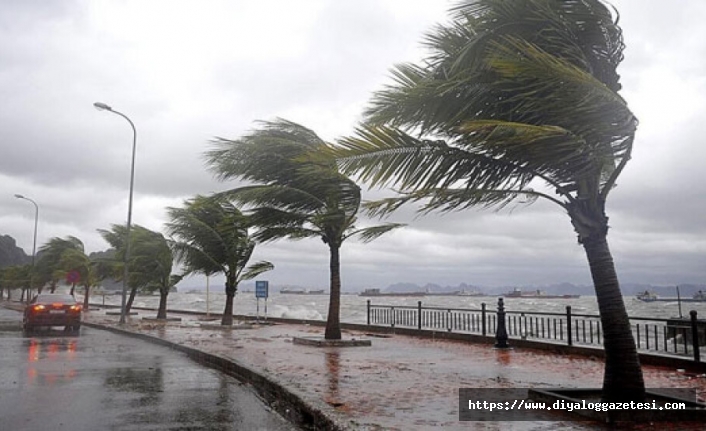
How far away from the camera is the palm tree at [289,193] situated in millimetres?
16328

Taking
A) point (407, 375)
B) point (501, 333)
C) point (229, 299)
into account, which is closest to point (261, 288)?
point (229, 299)

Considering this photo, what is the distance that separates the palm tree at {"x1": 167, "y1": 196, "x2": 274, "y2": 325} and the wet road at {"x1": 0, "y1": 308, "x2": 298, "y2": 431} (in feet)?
32.1

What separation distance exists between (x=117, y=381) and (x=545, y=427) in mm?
7051

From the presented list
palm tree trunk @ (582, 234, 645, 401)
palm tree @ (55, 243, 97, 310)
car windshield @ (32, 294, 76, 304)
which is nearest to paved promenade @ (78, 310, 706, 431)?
palm tree trunk @ (582, 234, 645, 401)

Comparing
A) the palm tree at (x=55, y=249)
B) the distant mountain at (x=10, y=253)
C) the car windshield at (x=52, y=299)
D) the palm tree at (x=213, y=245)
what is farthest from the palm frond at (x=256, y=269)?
the distant mountain at (x=10, y=253)

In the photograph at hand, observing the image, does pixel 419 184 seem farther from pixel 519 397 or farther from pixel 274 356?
pixel 274 356

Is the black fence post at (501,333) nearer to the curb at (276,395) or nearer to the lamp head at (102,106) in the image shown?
the curb at (276,395)

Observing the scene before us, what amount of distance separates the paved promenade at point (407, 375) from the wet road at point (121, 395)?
0.75m

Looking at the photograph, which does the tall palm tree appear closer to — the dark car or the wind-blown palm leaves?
the wind-blown palm leaves

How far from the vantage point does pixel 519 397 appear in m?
8.36

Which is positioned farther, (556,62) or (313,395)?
(313,395)

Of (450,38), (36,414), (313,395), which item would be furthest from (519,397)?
(36,414)

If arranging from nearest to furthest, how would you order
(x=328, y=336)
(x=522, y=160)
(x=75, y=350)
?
(x=522, y=160), (x=75, y=350), (x=328, y=336)

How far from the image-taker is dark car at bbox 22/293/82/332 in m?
23.2
